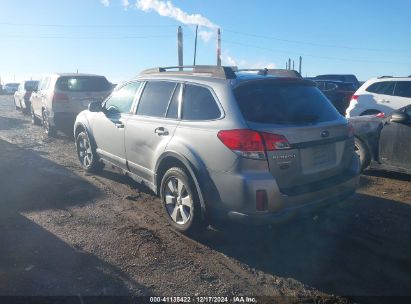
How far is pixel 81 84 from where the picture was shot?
1033cm

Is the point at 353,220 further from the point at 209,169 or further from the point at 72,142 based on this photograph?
the point at 72,142

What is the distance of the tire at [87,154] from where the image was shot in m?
6.50

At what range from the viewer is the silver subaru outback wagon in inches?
136

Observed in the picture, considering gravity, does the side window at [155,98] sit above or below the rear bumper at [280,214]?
above

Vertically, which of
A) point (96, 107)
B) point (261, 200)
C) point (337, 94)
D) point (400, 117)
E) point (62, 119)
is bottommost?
point (261, 200)

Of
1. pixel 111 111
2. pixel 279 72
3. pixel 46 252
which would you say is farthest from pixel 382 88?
pixel 46 252

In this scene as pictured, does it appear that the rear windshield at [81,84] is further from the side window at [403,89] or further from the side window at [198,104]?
the side window at [403,89]

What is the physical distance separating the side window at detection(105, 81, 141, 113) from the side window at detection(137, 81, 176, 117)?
0.33 meters

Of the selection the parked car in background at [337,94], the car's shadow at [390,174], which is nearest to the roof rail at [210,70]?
the car's shadow at [390,174]

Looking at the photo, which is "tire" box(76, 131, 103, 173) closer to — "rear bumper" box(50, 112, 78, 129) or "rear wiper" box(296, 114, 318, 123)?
"rear bumper" box(50, 112, 78, 129)

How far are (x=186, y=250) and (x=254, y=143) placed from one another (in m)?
1.39

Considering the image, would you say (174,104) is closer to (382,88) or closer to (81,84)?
(81,84)

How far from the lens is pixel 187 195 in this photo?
4.13 metres

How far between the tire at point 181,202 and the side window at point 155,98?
0.85m
